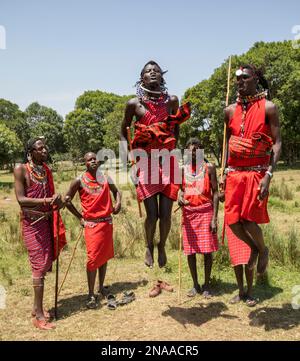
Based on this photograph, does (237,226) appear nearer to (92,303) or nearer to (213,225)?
(213,225)

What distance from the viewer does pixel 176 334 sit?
4.83m

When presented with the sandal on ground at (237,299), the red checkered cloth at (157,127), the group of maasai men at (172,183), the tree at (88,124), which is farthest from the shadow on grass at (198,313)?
the tree at (88,124)

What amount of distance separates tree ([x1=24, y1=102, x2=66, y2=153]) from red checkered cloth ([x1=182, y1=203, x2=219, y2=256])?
184 ft

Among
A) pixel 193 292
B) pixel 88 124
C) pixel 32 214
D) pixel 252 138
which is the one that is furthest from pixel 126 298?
pixel 88 124

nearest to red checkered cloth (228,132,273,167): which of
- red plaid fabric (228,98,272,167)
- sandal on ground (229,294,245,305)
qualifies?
red plaid fabric (228,98,272,167)

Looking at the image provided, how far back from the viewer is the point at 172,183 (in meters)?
4.86

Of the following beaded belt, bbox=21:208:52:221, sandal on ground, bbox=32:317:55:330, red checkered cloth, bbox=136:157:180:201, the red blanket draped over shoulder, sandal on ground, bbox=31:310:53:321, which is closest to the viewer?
red checkered cloth, bbox=136:157:180:201

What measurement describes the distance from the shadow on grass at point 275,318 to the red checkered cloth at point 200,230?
1152 millimetres

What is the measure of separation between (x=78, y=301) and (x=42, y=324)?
104 cm

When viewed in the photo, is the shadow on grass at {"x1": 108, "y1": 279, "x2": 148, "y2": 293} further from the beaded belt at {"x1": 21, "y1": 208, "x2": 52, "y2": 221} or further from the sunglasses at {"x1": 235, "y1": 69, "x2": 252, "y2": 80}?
the sunglasses at {"x1": 235, "y1": 69, "x2": 252, "y2": 80}

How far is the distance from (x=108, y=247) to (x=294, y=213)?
23.7 ft

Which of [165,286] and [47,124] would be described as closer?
[165,286]

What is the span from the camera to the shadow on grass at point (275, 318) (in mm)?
5066

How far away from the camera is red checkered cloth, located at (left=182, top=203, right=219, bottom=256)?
20.3 feet
